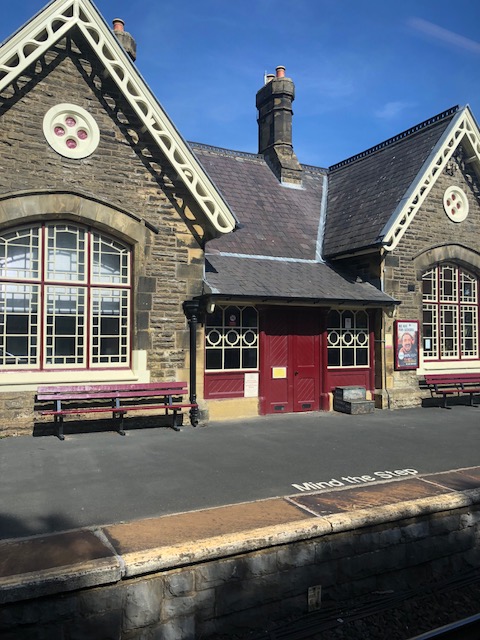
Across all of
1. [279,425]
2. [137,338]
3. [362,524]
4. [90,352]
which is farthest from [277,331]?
[362,524]

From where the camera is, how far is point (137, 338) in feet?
32.0

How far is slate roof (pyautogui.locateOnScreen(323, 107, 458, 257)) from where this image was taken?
13062 millimetres

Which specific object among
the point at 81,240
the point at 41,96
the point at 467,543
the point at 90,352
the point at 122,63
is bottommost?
the point at 467,543

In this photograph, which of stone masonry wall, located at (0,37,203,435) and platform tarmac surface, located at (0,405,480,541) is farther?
stone masonry wall, located at (0,37,203,435)

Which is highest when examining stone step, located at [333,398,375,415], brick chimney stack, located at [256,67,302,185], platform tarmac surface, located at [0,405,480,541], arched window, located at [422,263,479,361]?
brick chimney stack, located at [256,67,302,185]

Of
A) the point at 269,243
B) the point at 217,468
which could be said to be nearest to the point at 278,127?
the point at 269,243

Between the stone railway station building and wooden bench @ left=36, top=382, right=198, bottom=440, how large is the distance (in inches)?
10.9

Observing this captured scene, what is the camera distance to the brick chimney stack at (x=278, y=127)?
16.2m

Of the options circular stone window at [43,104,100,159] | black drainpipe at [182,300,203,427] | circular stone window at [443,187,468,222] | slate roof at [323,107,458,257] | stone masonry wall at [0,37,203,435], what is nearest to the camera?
stone masonry wall at [0,37,203,435]

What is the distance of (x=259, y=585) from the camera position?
14.9ft

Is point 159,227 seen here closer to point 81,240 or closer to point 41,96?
point 81,240

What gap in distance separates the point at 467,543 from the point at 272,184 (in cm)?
1212

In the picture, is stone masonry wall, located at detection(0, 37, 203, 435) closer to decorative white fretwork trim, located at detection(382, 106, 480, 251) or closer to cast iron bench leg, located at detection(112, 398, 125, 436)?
cast iron bench leg, located at detection(112, 398, 125, 436)

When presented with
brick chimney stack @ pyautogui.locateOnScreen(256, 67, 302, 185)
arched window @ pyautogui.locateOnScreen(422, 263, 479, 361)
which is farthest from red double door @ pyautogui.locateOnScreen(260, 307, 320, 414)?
brick chimney stack @ pyautogui.locateOnScreen(256, 67, 302, 185)
